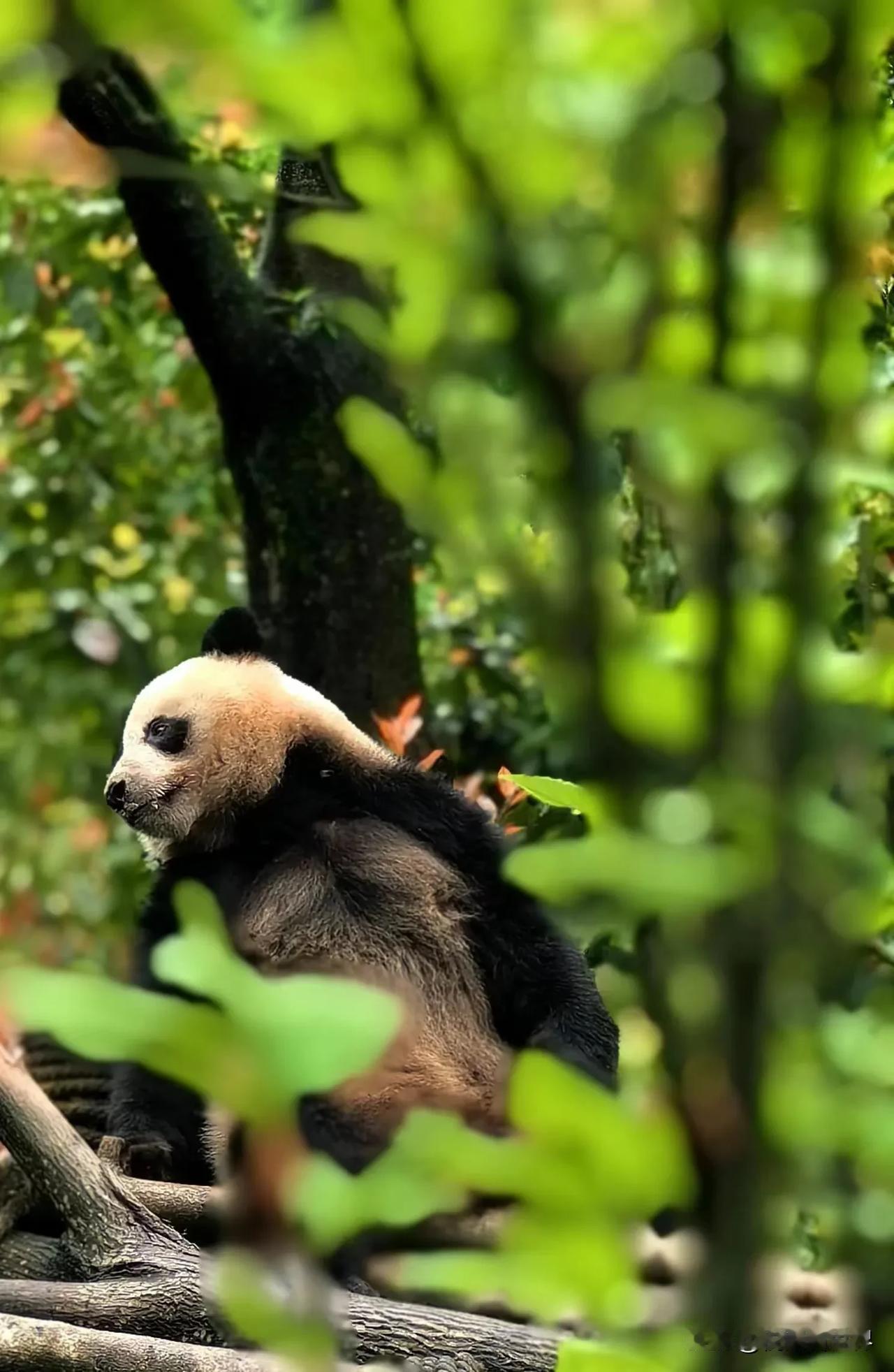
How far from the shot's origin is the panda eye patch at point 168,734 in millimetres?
2309

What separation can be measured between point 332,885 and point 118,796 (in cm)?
36

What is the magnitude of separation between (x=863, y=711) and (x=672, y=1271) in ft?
0.72

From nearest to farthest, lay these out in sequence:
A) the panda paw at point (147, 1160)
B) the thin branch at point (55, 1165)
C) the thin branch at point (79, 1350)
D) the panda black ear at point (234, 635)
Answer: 1. the thin branch at point (79, 1350)
2. the thin branch at point (55, 1165)
3. the panda paw at point (147, 1160)
4. the panda black ear at point (234, 635)

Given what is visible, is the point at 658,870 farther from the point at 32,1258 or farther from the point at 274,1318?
the point at 32,1258

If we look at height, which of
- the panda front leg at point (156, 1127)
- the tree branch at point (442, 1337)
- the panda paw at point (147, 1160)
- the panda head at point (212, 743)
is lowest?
the tree branch at point (442, 1337)

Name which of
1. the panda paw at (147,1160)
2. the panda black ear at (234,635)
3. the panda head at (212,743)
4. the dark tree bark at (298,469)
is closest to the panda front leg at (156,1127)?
the panda paw at (147,1160)

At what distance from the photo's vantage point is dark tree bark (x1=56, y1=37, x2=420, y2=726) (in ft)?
8.71

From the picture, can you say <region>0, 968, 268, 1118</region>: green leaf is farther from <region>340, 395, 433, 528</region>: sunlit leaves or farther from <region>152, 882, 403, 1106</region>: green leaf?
<region>340, 395, 433, 528</region>: sunlit leaves

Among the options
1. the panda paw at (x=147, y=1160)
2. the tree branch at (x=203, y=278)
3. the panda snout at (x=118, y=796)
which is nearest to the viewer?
the panda paw at (x=147, y=1160)

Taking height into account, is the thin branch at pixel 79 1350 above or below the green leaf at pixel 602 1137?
above

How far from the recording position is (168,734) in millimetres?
2318

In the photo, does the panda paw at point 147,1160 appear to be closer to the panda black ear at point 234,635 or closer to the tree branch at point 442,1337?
the tree branch at point 442,1337

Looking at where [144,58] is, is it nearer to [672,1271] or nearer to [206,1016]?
[206,1016]

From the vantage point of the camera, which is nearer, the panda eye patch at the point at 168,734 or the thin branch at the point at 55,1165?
the thin branch at the point at 55,1165
